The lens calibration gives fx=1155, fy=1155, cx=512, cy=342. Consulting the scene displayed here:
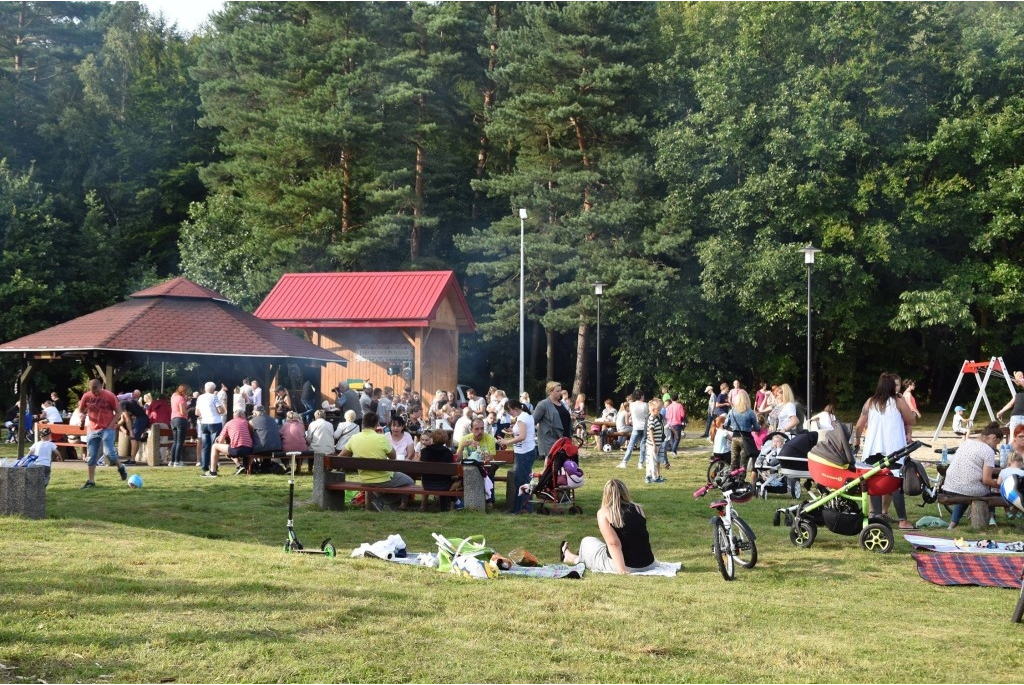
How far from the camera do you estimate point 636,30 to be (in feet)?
141

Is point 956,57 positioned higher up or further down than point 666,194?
higher up

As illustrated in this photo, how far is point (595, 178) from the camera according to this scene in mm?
41375

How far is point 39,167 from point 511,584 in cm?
4569

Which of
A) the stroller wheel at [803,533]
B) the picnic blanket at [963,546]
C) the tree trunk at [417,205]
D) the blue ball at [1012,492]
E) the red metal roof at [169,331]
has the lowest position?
the picnic blanket at [963,546]

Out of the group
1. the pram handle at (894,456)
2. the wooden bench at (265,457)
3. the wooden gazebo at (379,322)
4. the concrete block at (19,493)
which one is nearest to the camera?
the pram handle at (894,456)

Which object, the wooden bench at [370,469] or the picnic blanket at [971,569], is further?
the wooden bench at [370,469]

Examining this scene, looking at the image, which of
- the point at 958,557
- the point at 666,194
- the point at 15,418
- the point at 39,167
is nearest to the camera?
the point at 958,557

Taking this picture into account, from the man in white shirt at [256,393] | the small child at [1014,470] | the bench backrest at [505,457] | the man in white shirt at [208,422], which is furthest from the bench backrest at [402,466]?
the man in white shirt at [256,393]

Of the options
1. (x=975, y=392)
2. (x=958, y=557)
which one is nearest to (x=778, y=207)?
(x=975, y=392)

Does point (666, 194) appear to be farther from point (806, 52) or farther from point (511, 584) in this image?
point (511, 584)

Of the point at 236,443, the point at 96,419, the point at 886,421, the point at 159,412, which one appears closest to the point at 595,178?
the point at 159,412

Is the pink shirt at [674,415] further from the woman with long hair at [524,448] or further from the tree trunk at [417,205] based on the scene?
the tree trunk at [417,205]

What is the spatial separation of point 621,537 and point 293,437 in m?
11.4

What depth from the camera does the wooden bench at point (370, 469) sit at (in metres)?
15.0
